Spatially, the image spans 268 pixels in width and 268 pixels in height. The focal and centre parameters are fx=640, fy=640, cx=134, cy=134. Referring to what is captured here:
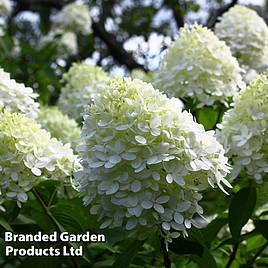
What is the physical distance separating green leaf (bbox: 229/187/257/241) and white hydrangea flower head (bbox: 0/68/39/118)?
2.29 ft

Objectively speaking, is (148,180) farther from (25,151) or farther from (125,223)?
Result: (25,151)

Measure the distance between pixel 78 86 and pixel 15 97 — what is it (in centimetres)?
92

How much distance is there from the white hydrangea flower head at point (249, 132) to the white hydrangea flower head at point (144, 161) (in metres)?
0.19

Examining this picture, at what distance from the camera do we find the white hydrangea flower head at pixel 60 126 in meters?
2.55

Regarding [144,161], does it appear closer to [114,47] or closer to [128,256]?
[128,256]

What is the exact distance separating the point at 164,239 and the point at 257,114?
0.44 meters

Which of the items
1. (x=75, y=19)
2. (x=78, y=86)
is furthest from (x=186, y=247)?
(x=75, y=19)

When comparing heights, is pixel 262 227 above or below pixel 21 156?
below

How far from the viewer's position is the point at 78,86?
2.85 m

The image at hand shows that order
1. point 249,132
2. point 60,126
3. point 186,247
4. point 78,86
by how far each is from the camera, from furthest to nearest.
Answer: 1. point 78,86
2. point 60,126
3. point 249,132
4. point 186,247

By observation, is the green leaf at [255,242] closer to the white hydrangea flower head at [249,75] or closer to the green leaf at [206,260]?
the green leaf at [206,260]

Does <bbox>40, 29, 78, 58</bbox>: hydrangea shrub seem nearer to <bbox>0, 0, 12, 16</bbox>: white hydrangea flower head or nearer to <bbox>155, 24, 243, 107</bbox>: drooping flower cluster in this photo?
<bbox>0, 0, 12, 16</bbox>: white hydrangea flower head

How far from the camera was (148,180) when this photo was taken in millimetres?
1393

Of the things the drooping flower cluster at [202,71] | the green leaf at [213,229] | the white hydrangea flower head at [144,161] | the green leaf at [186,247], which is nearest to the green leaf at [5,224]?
the white hydrangea flower head at [144,161]
